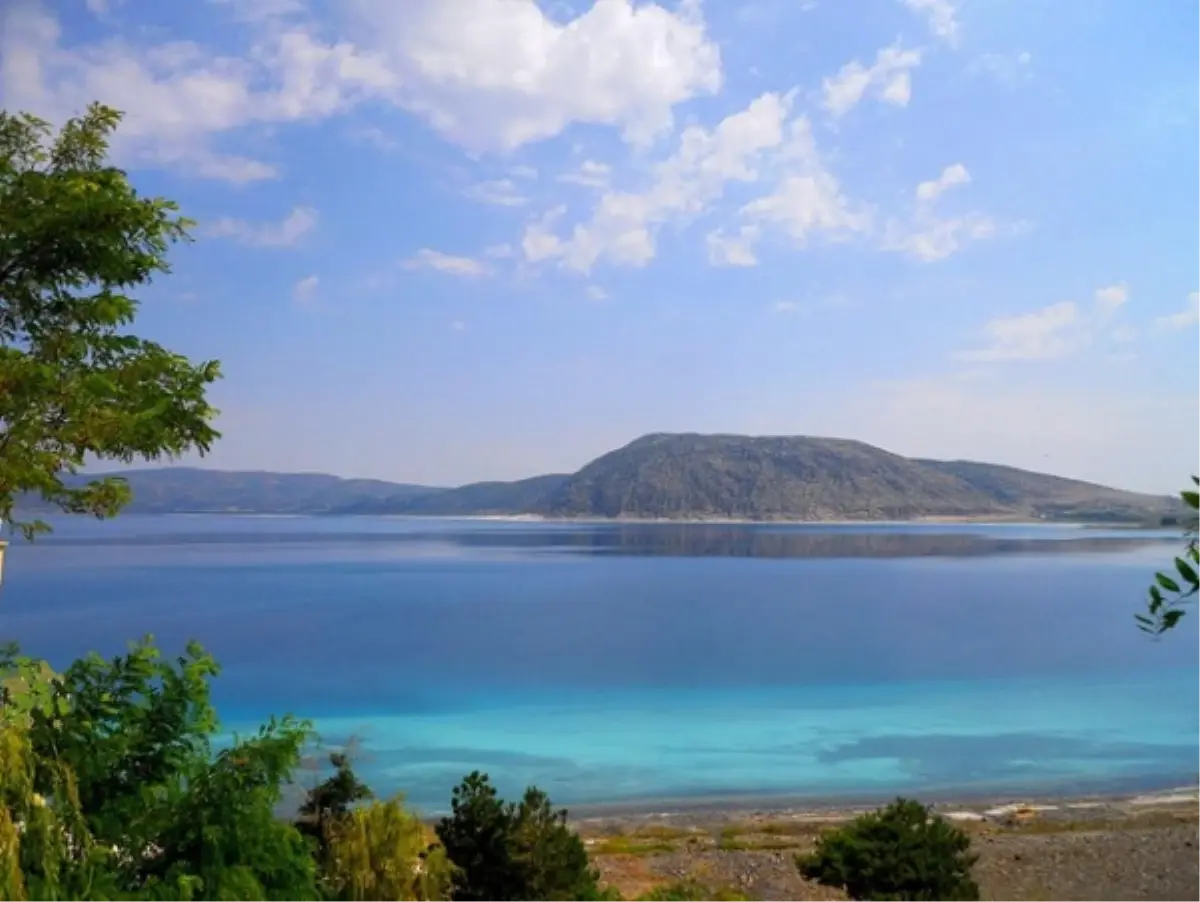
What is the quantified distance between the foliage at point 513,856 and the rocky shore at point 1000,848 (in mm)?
5434

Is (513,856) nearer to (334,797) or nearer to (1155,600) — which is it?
(334,797)

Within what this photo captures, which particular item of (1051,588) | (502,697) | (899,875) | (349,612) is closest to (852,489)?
(1051,588)

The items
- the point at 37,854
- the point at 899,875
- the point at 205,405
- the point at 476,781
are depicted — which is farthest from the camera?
the point at 899,875

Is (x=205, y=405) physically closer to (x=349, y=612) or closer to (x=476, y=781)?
(x=476, y=781)

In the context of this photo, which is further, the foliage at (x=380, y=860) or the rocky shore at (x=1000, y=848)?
the rocky shore at (x=1000, y=848)

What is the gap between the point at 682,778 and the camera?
88.9 feet

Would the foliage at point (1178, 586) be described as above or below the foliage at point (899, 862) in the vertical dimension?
above

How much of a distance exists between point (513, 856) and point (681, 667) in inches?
1434

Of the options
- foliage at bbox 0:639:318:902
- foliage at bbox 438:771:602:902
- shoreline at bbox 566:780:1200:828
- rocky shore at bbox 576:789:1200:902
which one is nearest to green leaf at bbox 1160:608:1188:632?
foliage at bbox 0:639:318:902

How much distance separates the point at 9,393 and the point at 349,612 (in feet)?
200

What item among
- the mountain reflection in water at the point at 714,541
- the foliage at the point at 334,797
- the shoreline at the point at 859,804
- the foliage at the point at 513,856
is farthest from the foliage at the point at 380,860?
the mountain reflection in water at the point at 714,541

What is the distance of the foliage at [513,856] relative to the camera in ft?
31.6

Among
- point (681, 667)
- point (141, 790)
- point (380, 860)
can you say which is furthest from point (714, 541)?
point (141, 790)

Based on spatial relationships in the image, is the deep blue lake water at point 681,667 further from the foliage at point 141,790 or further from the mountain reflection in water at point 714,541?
the mountain reflection in water at point 714,541
